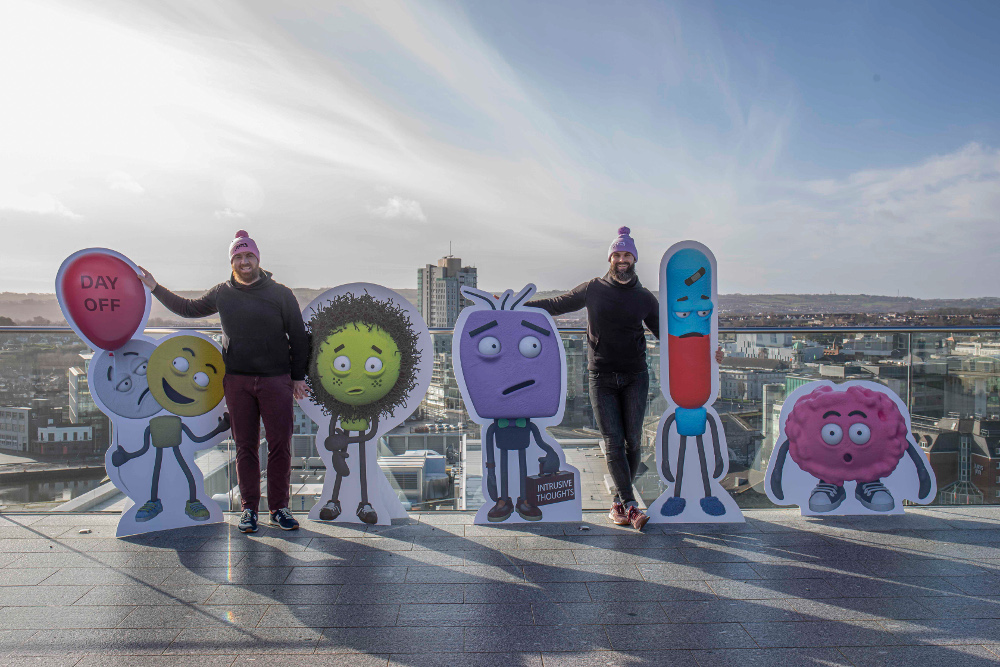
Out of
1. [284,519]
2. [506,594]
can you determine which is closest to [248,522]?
[284,519]

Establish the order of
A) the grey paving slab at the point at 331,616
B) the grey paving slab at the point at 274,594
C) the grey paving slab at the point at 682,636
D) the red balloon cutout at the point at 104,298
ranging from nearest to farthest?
the grey paving slab at the point at 682,636, the grey paving slab at the point at 331,616, the grey paving slab at the point at 274,594, the red balloon cutout at the point at 104,298

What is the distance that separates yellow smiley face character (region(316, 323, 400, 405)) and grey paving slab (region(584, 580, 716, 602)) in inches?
67.8

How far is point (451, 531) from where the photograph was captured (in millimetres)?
3555

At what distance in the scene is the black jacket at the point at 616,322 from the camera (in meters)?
3.60

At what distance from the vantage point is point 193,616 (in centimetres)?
255

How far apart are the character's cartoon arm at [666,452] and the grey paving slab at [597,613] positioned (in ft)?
4.00

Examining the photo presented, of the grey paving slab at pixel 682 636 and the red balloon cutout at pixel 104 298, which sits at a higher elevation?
the red balloon cutout at pixel 104 298

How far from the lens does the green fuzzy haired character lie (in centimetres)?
374

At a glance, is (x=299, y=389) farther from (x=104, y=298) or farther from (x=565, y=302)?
(x=565, y=302)

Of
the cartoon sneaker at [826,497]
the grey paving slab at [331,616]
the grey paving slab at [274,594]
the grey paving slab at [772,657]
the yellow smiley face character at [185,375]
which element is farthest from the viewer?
the cartoon sneaker at [826,497]

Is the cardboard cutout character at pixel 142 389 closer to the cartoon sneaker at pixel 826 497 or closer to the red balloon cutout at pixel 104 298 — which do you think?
the red balloon cutout at pixel 104 298

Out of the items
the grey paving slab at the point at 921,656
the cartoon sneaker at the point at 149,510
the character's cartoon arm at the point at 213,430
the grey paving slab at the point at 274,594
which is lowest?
the grey paving slab at the point at 921,656

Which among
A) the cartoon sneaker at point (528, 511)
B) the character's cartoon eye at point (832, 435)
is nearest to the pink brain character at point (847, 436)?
the character's cartoon eye at point (832, 435)

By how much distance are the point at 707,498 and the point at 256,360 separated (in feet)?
9.23
